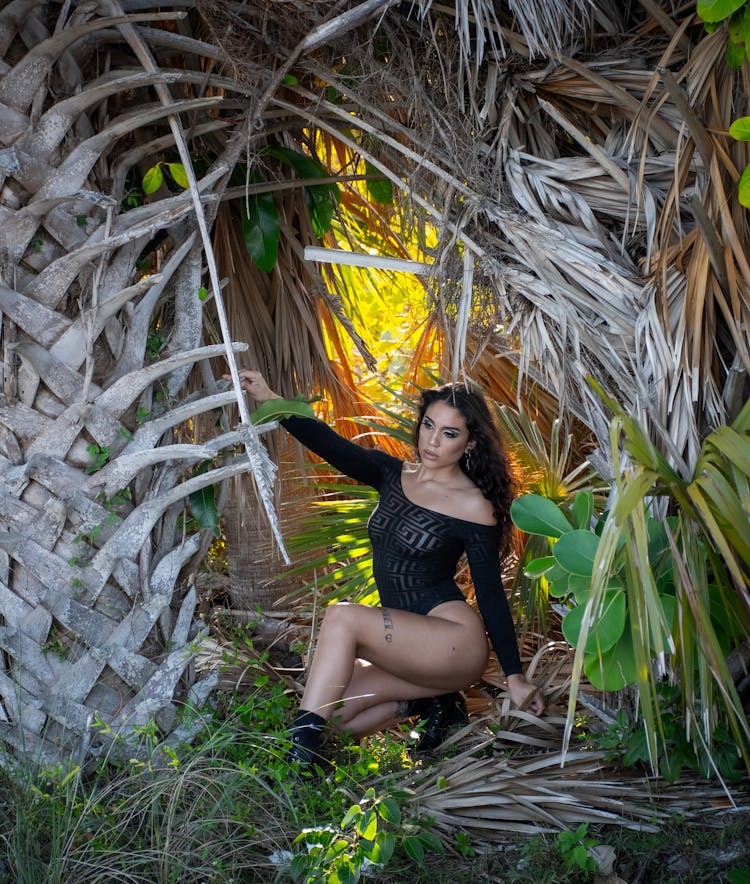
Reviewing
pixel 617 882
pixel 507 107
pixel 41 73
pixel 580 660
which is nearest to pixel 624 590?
pixel 580 660

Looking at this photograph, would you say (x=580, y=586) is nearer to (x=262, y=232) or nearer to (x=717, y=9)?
(x=717, y=9)

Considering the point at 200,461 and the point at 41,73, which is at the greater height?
the point at 41,73

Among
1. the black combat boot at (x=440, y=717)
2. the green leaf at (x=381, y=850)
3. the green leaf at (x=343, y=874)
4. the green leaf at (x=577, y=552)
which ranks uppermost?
the green leaf at (x=577, y=552)

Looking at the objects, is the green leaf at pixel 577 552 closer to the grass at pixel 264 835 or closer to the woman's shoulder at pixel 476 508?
the grass at pixel 264 835

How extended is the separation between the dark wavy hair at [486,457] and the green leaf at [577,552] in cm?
114

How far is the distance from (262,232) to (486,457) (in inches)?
45.9

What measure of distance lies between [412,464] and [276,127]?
138cm

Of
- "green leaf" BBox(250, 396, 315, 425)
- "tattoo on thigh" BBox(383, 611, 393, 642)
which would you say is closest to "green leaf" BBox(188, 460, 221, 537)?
"green leaf" BBox(250, 396, 315, 425)

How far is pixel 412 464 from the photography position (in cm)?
396

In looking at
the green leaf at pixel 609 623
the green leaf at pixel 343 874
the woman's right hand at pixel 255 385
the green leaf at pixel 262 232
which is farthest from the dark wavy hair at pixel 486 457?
the green leaf at pixel 343 874

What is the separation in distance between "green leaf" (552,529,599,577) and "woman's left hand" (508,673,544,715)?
93 centimetres

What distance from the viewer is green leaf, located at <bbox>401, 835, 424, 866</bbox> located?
2477mm

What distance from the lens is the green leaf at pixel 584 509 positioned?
274 centimetres

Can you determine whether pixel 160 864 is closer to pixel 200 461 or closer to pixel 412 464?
pixel 200 461
